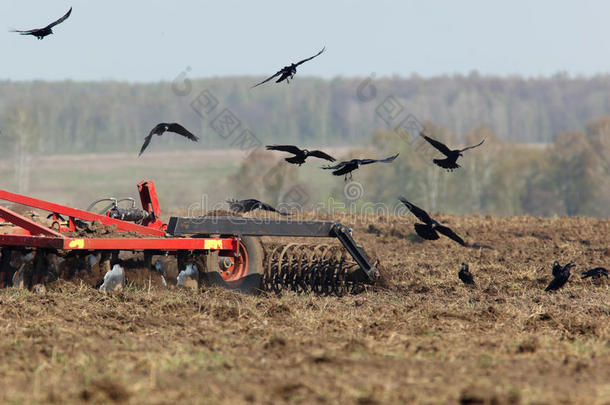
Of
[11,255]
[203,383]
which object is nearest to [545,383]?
[203,383]

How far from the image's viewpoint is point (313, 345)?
5.86 metres

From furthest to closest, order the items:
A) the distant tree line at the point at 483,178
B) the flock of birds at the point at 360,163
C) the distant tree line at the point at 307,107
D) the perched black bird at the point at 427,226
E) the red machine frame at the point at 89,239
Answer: the distant tree line at the point at 307,107 → the distant tree line at the point at 483,178 → the perched black bird at the point at 427,226 → the flock of birds at the point at 360,163 → the red machine frame at the point at 89,239

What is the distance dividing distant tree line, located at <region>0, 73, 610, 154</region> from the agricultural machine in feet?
238

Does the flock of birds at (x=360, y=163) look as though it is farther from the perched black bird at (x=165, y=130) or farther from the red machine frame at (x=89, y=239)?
the red machine frame at (x=89, y=239)

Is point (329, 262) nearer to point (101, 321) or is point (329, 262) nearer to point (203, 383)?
point (101, 321)

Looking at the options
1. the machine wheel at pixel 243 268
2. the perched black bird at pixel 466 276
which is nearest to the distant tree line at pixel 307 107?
the perched black bird at pixel 466 276

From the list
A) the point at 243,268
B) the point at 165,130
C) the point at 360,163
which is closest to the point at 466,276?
the point at 360,163

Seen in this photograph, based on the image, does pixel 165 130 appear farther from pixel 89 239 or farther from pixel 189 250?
pixel 89 239

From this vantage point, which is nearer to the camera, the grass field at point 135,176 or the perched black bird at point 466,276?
the perched black bird at point 466,276

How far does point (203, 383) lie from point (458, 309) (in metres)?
4.08

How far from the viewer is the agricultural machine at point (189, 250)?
847 cm

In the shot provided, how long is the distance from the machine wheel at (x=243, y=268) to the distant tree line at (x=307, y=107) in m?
72.7

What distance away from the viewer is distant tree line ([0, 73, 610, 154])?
9175 centimetres

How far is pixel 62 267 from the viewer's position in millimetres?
8484
